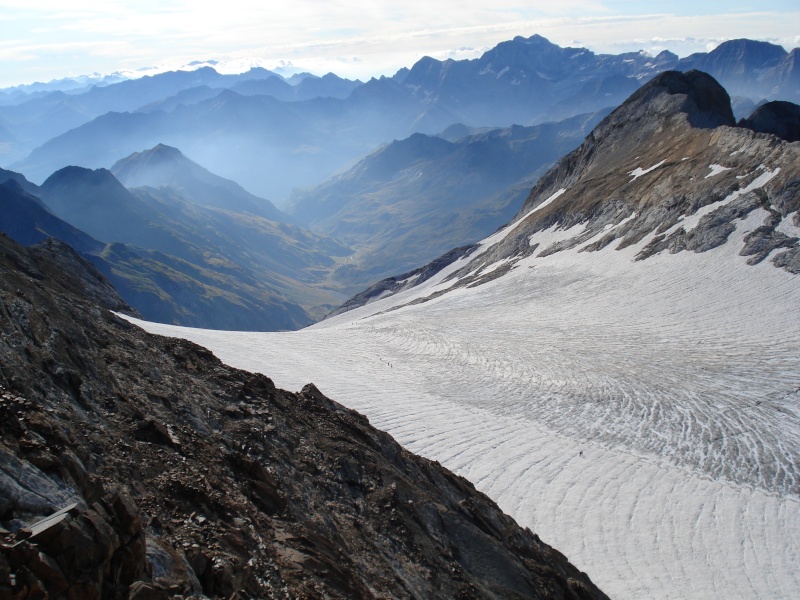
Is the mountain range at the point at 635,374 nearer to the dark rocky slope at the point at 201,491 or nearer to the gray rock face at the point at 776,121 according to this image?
the dark rocky slope at the point at 201,491

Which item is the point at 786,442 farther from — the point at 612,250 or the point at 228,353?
the point at 612,250

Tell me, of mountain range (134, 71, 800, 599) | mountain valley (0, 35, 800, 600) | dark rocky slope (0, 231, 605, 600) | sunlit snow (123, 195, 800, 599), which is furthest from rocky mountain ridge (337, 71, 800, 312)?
dark rocky slope (0, 231, 605, 600)

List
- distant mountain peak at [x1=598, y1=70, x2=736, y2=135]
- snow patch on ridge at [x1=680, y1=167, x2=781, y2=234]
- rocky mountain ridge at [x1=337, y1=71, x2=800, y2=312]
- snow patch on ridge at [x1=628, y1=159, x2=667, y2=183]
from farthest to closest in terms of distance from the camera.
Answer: distant mountain peak at [x1=598, y1=70, x2=736, y2=135] < snow patch on ridge at [x1=628, y1=159, x2=667, y2=183] < snow patch on ridge at [x1=680, y1=167, x2=781, y2=234] < rocky mountain ridge at [x1=337, y1=71, x2=800, y2=312]

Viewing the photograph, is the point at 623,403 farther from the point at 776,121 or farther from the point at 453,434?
the point at 776,121

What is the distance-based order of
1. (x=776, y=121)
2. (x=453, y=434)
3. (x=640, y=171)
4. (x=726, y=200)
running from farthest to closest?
1. (x=776, y=121)
2. (x=640, y=171)
3. (x=726, y=200)
4. (x=453, y=434)

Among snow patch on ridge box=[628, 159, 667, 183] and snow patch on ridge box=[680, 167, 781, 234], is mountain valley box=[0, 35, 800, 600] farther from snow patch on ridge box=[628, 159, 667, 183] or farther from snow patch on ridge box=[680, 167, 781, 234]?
snow patch on ridge box=[628, 159, 667, 183]

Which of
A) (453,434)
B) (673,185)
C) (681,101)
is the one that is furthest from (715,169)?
(453,434)
